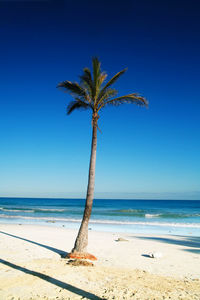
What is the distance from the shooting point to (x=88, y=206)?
866cm

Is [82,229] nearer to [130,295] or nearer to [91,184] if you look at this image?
[91,184]

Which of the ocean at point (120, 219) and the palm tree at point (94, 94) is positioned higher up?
the palm tree at point (94, 94)

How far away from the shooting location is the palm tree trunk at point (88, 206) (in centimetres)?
839

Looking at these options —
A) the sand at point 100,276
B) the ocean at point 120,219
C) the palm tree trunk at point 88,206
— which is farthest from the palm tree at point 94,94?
the ocean at point 120,219

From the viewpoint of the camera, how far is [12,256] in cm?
859

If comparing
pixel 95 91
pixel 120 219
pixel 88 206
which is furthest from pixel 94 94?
pixel 120 219

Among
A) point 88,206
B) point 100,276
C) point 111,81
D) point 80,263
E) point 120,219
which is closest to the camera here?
point 100,276

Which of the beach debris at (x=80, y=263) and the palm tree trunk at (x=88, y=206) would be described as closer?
the beach debris at (x=80, y=263)

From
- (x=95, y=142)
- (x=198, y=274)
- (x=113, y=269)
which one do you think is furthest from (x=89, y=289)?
(x=95, y=142)

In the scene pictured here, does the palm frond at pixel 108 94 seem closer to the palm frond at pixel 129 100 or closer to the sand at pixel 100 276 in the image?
the palm frond at pixel 129 100

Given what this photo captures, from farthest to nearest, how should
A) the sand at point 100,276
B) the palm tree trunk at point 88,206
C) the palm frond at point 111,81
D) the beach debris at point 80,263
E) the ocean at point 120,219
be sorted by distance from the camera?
the ocean at point 120,219 → the palm frond at point 111,81 → the palm tree trunk at point 88,206 → the beach debris at point 80,263 → the sand at point 100,276

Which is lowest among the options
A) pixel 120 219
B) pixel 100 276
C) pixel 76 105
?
pixel 120 219

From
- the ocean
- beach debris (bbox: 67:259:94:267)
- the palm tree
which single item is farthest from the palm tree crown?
the ocean

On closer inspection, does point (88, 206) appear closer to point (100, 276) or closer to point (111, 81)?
point (100, 276)
